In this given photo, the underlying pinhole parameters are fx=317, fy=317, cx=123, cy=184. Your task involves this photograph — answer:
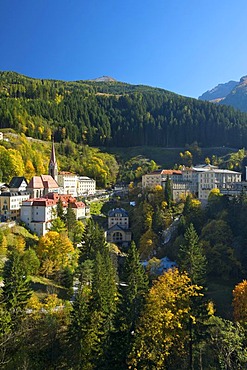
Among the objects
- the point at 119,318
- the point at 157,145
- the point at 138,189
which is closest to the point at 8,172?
the point at 138,189

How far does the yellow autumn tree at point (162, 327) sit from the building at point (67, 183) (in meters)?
61.7

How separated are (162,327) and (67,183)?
68.8 meters

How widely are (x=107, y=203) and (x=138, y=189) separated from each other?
30.9 feet

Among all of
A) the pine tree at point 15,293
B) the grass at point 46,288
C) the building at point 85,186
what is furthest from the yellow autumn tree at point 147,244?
the building at point 85,186

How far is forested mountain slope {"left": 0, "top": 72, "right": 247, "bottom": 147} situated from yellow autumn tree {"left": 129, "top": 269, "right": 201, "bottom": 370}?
97.8 meters

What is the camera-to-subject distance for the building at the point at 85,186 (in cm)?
9281

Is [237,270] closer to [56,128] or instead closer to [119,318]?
[119,318]

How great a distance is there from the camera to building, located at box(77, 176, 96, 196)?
92.8 meters

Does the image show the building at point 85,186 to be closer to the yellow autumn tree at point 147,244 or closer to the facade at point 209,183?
the yellow autumn tree at point 147,244

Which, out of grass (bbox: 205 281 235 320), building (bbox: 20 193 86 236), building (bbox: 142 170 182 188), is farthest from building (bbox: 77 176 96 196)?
grass (bbox: 205 281 235 320)

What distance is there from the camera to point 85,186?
3725 inches

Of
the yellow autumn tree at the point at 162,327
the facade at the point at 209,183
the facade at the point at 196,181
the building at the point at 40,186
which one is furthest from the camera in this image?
the facade at the point at 196,181

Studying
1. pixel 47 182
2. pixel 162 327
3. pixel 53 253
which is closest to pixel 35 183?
pixel 47 182

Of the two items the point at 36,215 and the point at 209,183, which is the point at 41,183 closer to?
the point at 36,215
